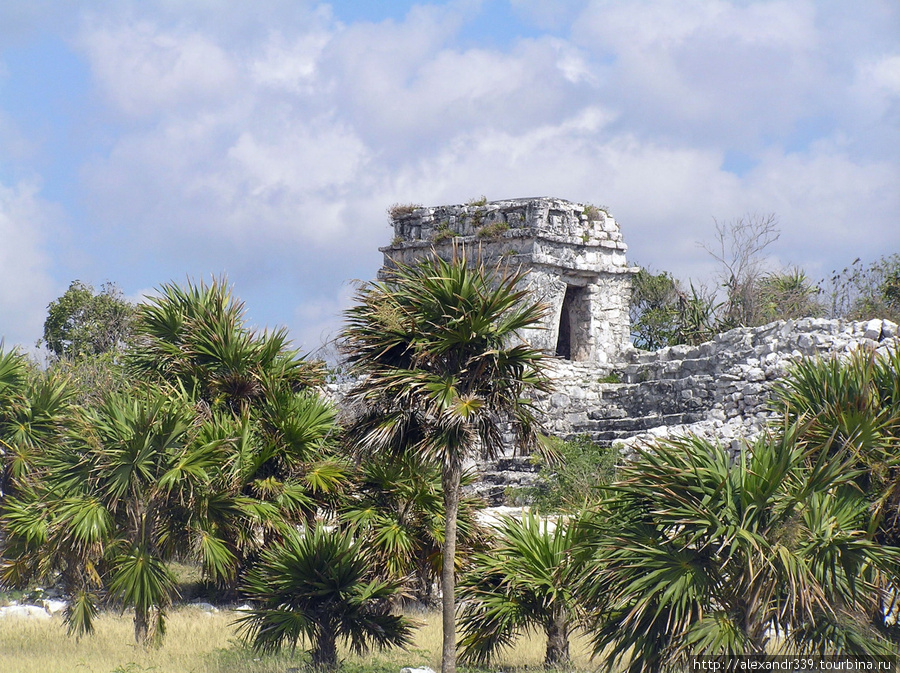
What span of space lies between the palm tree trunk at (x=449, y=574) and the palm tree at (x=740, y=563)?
5.18 feet

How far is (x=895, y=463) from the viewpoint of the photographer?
20.4ft

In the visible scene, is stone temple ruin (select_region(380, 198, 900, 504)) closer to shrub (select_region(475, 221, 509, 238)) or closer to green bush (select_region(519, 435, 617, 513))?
shrub (select_region(475, 221, 509, 238))

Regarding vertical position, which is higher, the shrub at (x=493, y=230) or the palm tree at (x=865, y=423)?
the shrub at (x=493, y=230)

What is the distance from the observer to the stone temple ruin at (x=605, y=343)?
1270 centimetres

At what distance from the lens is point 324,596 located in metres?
8.27

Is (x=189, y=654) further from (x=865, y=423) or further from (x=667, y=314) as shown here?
(x=667, y=314)

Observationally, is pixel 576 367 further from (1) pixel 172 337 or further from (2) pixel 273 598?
(2) pixel 273 598

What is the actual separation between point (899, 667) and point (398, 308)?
4.17m

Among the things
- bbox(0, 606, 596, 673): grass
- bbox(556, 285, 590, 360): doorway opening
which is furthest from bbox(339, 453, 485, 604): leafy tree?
bbox(556, 285, 590, 360): doorway opening

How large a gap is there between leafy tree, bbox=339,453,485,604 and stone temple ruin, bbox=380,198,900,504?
400 cm

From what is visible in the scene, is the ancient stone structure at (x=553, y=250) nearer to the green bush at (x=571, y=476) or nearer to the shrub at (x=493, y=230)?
the shrub at (x=493, y=230)

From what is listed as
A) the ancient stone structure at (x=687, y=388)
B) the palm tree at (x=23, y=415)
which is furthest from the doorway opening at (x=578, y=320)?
the palm tree at (x=23, y=415)

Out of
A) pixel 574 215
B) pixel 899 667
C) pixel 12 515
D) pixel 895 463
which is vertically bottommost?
pixel 899 667

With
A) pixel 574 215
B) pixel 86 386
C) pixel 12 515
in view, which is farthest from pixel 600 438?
pixel 86 386
